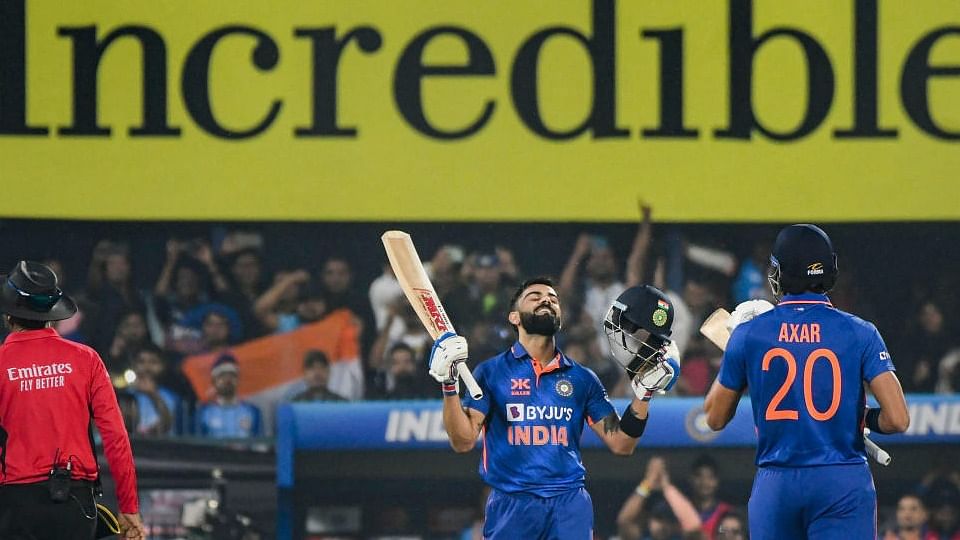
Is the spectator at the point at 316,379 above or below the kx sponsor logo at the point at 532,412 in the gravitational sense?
below

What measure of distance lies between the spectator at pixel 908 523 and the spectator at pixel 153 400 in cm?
442

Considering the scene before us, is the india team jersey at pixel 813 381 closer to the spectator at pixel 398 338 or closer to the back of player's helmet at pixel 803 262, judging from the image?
the back of player's helmet at pixel 803 262

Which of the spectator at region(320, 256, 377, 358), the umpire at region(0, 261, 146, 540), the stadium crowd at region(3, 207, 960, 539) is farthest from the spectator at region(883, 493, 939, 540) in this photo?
the umpire at region(0, 261, 146, 540)

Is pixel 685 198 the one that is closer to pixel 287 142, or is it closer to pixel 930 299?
pixel 930 299

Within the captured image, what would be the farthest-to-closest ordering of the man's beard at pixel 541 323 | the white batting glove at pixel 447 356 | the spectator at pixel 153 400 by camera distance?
the spectator at pixel 153 400 → the man's beard at pixel 541 323 → the white batting glove at pixel 447 356

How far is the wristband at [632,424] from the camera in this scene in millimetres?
5445

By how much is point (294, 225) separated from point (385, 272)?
26.7 inches

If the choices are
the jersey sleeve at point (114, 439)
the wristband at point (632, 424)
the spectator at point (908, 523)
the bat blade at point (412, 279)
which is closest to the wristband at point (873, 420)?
the wristband at point (632, 424)

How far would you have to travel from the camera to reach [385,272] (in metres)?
9.61

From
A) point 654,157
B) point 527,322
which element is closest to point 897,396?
point 527,322

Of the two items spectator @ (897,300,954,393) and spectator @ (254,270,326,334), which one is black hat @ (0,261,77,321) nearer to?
spectator @ (254,270,326,334)

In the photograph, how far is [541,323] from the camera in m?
5.64

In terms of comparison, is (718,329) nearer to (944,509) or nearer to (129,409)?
(944,509)

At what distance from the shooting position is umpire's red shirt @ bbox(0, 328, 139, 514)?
5367 millimetres
